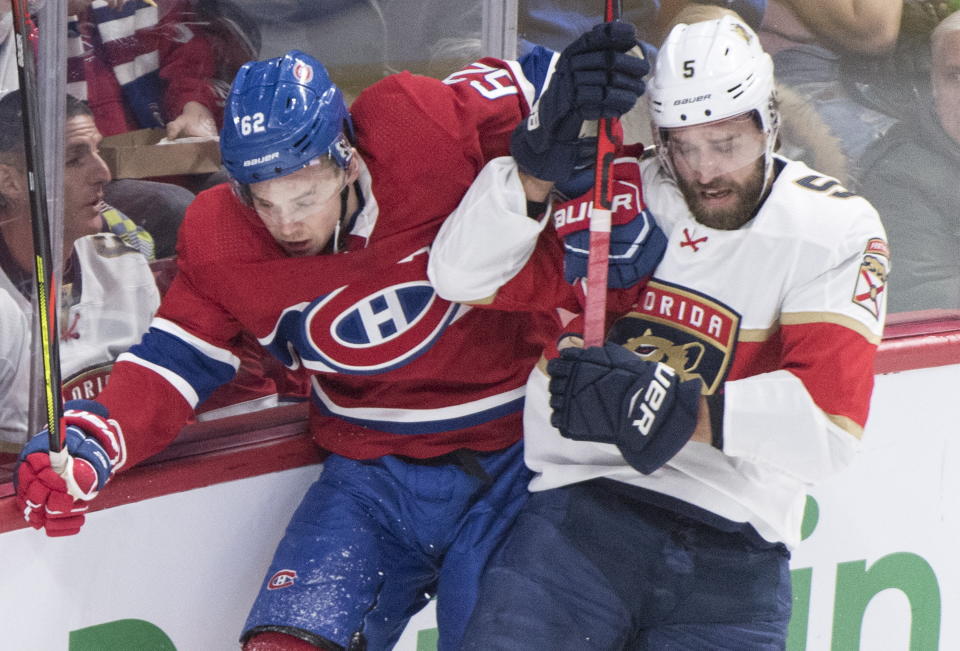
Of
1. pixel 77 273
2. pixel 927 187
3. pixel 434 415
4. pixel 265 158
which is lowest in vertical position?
pixel 927 187

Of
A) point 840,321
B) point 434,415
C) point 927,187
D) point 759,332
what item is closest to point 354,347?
point 434,415

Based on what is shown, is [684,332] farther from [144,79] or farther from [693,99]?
[144,79]

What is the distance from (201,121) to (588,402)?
803 millimetres

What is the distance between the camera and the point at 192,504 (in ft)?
6.99

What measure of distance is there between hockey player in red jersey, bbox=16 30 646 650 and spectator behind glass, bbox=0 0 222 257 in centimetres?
11

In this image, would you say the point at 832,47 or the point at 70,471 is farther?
the point at 832,47

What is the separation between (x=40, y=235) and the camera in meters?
1.71

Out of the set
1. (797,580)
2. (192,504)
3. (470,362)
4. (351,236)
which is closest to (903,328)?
(797,580)

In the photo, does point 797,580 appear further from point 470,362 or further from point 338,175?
point 338,175

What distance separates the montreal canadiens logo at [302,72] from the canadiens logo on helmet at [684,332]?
57 cm

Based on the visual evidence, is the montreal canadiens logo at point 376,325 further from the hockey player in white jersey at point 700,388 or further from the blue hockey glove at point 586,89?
the blue hockey glove at point 586,89

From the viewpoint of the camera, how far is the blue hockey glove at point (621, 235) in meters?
1.83

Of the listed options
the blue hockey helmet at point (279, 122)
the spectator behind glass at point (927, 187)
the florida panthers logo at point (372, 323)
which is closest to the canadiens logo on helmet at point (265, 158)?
the blue hockey helmet at point (279, 122)

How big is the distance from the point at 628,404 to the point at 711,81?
1.46 ft
